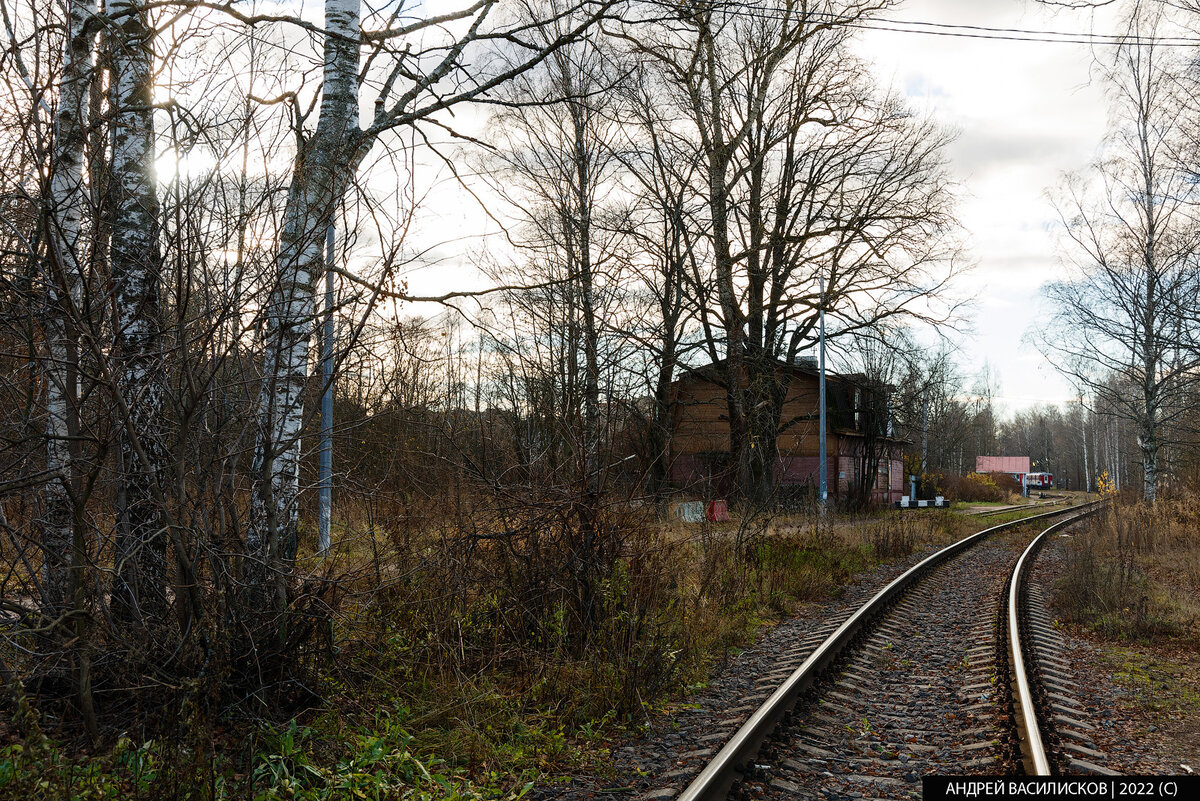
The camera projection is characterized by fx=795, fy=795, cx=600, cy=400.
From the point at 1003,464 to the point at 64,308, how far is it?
11293 centimetres

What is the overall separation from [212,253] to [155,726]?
267 centimetres

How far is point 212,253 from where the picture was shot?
4.41m

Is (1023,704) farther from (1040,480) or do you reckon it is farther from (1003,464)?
(1040,480)

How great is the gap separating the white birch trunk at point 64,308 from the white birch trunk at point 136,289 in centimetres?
22

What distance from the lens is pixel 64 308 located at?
376 centimetres

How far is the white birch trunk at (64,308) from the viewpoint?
→ 12.2 ft

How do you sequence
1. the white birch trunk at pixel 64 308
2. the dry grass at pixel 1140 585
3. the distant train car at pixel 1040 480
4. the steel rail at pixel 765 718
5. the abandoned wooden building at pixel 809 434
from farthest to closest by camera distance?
the distant train car at pixel 1040 480, the abandoned wooden building at pixel 809 434, the dry grass at pixel 1140 585, the steel rail at pixel 765 718, the white birch trunk at pixel 64 308

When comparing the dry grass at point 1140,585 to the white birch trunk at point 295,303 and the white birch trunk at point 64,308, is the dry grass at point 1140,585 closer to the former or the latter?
the white birch trunk at point 295,303

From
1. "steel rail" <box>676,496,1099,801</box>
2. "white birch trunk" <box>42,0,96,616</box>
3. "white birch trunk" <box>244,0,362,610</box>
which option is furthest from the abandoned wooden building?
"white birch trunk" <box>42,0,96,616</box>

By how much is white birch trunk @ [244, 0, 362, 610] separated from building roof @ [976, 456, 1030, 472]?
4086 inches

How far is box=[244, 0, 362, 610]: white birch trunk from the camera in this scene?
4762 mm

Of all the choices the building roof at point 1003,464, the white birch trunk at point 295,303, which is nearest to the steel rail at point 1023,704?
the white birch trunk at point 295,303

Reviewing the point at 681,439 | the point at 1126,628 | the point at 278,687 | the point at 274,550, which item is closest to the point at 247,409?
the point at 274,550

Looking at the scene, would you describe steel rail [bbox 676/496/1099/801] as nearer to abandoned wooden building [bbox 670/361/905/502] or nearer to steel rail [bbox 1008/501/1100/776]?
steel rail [bbox 1008/501/1100/776]
